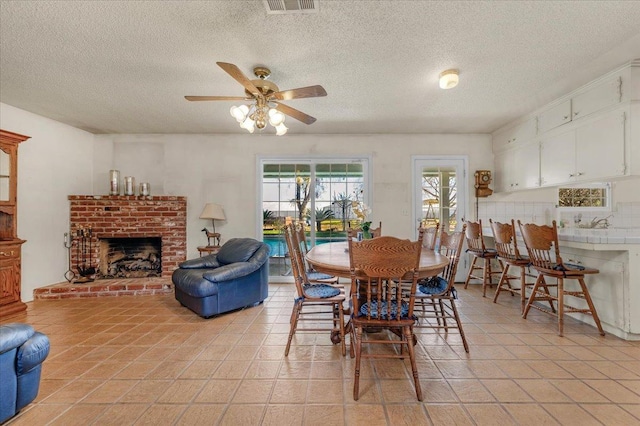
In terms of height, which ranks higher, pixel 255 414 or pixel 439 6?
pixel 439 6

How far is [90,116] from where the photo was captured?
3.85 meters

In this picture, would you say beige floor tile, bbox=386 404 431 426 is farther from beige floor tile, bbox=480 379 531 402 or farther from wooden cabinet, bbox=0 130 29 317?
wooden cabinet, bbox=0 130 29 317

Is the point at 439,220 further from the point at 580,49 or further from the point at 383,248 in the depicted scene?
the point at 383,248

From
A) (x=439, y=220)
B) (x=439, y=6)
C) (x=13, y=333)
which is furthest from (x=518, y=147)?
(x=13, y=333)

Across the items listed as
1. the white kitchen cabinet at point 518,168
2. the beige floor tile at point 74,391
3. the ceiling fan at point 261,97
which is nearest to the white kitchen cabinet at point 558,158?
the white kitchen cabinet at point 518,168

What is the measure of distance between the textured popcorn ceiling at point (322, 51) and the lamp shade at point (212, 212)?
1416 millimetres

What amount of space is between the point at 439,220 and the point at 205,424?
4.19 m

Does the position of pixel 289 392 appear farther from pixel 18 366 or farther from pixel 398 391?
pixel 18 366

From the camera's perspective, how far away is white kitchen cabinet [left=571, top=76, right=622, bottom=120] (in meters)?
2.66

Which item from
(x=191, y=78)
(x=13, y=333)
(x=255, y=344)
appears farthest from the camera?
(x=191, y=78)

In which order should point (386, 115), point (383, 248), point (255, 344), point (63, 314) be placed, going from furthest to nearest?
point (386, 115)
point (63, 314)
point (255, 344)
point (383, 248)

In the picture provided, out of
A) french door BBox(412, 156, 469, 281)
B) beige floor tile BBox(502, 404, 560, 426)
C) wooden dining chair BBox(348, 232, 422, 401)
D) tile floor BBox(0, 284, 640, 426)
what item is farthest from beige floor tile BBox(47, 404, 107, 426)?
french door BBox(412, 156, 469, 281)

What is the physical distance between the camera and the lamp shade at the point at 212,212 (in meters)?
4.31

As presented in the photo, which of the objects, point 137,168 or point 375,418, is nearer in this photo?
point 375,418
